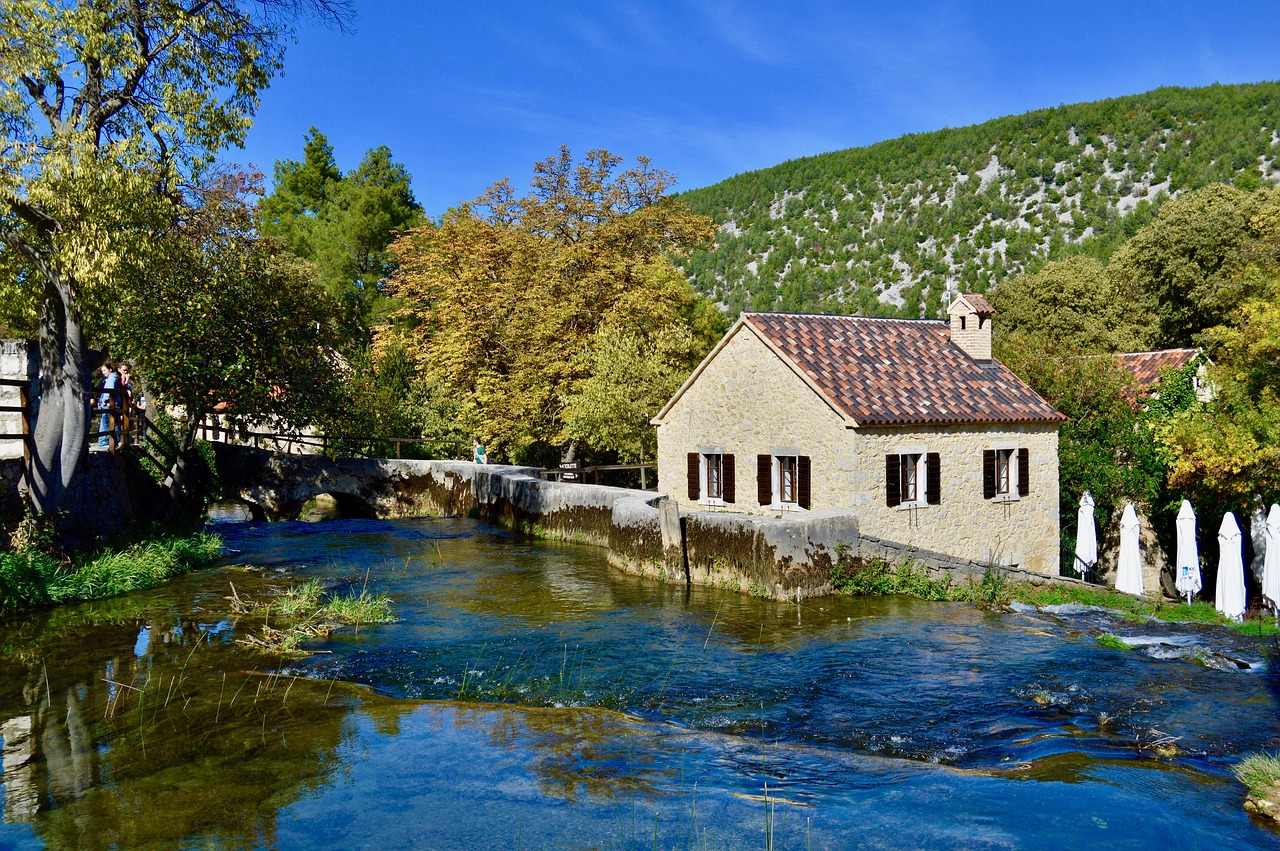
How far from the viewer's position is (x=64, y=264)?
14.8m

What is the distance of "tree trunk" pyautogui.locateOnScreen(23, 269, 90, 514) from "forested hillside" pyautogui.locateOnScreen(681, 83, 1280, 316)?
71.0 metres

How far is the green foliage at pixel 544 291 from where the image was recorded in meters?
33.3

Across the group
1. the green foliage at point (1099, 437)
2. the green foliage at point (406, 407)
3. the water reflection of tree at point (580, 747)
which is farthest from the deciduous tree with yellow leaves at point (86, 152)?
the green foliage at point (1099, 437)

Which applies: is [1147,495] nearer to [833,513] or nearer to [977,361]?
[977,361]

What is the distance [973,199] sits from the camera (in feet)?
313

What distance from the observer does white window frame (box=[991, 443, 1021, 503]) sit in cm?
2298

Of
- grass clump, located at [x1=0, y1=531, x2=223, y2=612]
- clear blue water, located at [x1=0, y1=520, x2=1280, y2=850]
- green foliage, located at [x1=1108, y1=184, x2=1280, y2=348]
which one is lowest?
clear blue water, located at [x1=0, y1=520, x2=1280, y2=850]

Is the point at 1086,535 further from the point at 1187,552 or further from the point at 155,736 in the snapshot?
the point at 155,736

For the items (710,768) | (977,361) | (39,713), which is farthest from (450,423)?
(710,768)

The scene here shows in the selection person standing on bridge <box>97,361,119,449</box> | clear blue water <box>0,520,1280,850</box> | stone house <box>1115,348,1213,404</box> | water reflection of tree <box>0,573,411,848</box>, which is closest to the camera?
water reflection of tree <box>0,573,411,848</box>

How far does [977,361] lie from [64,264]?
21243mm

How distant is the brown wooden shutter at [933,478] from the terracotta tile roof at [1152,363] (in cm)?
1218

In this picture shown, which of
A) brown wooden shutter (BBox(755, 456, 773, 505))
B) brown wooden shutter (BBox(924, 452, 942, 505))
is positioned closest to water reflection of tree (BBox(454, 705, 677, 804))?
brown wooden shutter (BBox(755, 456, 773, 505))

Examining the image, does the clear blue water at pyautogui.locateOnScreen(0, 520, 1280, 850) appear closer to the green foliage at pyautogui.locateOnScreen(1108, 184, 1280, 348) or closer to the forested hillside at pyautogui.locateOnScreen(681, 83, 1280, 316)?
the green foliage at pyautogui.locateOnScreen(1108, 184, 1280, 348)
